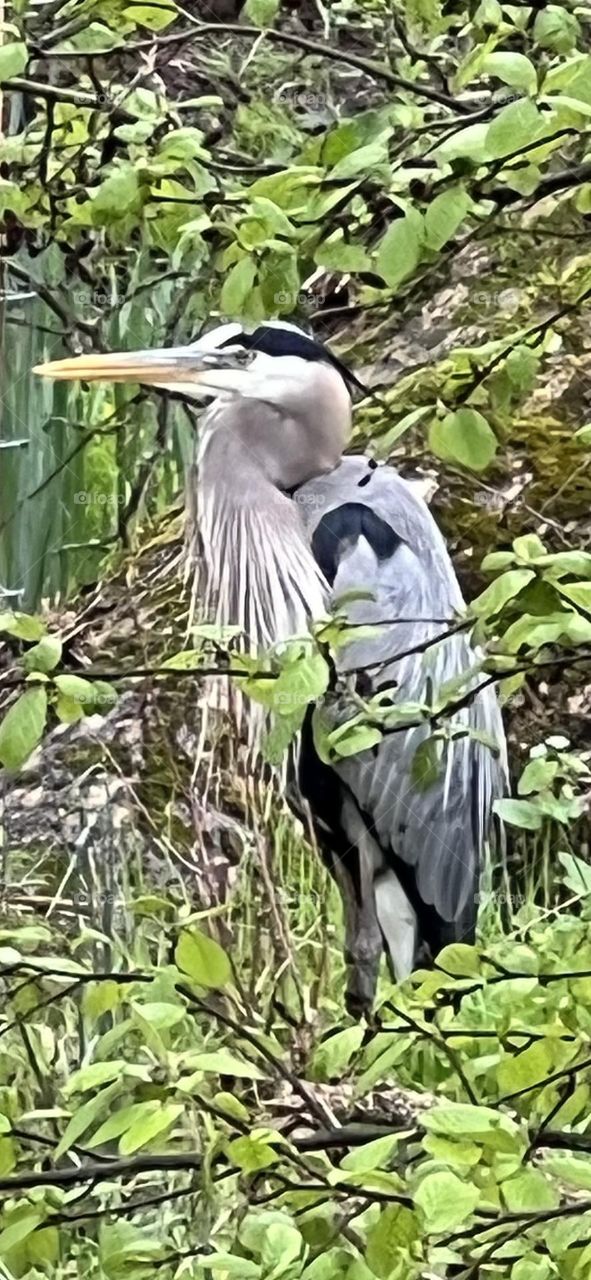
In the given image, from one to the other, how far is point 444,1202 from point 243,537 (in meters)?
0.62

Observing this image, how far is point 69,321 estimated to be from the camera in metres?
1.10

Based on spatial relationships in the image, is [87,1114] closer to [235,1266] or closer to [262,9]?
[235,1266]

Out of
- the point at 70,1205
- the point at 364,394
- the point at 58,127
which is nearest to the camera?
the point at 70,1205

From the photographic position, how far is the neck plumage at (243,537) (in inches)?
42.1

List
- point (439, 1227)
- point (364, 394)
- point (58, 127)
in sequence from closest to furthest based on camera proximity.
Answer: point (439, 1227)
point (58, 127)
point (364, 394)

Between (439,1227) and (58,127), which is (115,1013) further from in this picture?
(58,127)

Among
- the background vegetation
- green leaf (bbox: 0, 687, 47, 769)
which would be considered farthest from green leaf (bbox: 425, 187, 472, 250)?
green leaf (bbox: 0, 687, 47, 769)

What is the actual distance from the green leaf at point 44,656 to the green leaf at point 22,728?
1.0 inches

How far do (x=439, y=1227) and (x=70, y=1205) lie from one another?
32cm

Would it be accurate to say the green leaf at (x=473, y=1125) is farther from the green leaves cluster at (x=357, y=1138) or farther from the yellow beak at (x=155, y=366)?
the yellow beak at (x=155, y=366)

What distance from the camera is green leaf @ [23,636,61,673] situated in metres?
0.73

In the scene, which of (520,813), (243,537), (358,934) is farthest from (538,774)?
(243,537)

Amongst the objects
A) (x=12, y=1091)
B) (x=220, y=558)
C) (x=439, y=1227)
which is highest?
(x=220, y=558)

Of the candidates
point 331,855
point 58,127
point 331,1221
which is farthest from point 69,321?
point 331,1221
